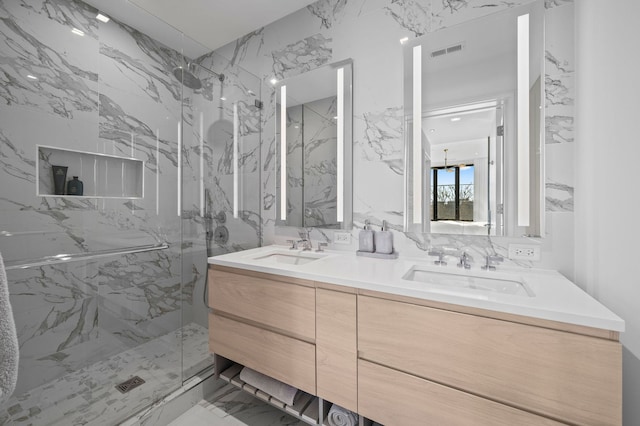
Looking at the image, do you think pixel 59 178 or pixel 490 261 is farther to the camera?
pixel 59 178

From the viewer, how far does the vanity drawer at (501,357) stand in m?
0.74

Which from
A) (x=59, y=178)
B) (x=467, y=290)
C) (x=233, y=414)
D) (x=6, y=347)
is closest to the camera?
(x=6, y=347)

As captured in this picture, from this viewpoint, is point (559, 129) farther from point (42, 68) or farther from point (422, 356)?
point (42, 68)

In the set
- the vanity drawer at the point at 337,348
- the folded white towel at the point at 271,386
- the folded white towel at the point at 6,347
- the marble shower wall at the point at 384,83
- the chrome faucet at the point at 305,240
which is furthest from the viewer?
the chrome faucet at the point at 305,240

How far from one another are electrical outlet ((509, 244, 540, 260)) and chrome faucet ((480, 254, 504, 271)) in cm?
7

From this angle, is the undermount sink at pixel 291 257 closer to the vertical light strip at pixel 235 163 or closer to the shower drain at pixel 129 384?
the vertical light strip at pixel 235 163

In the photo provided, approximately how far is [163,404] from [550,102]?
256 centimetres

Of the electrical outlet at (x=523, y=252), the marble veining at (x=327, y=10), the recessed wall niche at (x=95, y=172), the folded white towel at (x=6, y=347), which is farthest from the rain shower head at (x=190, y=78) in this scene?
the electrical outlet at (x=523, y=252)

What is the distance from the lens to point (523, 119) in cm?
127

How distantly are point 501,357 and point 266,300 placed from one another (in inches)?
39.4

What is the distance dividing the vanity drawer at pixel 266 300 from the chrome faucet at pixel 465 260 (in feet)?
2.53

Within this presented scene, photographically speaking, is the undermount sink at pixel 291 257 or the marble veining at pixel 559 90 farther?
the undermount sink at pixel 291 257

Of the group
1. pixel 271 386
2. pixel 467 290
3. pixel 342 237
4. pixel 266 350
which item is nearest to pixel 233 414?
pixel 271 386

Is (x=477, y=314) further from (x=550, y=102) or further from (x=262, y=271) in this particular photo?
(x=550, y=102)
